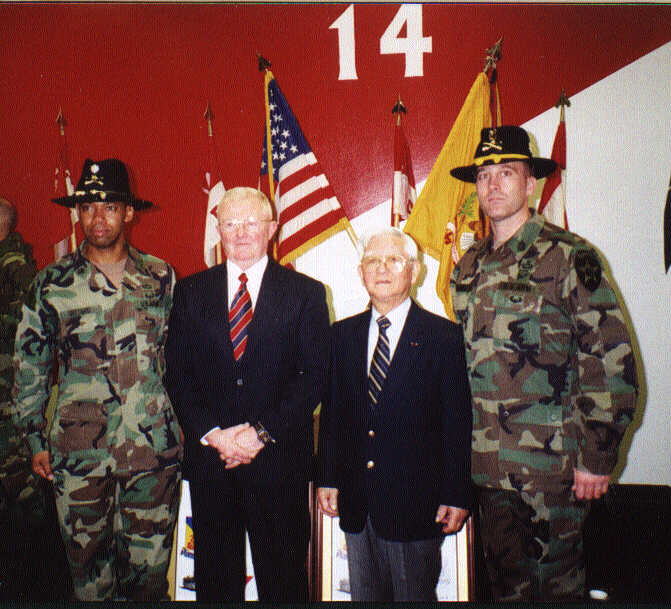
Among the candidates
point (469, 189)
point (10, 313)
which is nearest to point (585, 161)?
point (469, 189)

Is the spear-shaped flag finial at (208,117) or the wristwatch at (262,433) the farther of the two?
the spear-shaped flag finial at (208,117)

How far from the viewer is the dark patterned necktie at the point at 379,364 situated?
1628 mm

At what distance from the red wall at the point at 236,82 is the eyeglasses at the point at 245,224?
1374 mm

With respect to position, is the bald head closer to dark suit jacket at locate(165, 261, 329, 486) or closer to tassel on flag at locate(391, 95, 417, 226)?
dark suit jacket at locate(165, 261, 329, 486)

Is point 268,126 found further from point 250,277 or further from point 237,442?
point 237,442

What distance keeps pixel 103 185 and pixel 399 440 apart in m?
1.63

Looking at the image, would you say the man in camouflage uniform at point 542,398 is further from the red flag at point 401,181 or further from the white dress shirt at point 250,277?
the red flag at point 401,181

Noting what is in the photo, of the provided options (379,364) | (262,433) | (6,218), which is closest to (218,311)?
Result: (262,433)

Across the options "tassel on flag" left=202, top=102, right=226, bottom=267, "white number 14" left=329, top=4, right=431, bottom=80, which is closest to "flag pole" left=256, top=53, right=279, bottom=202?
"tassel on flag" left=202, top=102, right=226, bottom=267

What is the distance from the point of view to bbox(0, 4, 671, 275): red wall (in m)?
2.88

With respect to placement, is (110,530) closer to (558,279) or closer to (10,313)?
(10,313)

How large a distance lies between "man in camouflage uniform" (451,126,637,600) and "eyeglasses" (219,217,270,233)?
888 mm

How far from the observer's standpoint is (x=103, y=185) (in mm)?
2051

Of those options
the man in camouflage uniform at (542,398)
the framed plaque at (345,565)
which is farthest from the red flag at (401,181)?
the framed plaque at (345,565)
